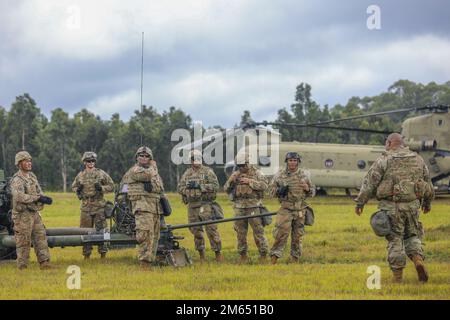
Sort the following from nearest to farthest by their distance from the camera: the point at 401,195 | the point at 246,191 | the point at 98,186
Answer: the point at 401,195, the point at 246,191, the point at 98,186

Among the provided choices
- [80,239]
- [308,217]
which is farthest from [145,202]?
[308,217]

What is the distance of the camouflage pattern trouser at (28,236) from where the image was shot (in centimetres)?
1166

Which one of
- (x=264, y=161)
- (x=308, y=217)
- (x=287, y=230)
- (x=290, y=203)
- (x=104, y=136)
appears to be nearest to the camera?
(x=287, y=230)

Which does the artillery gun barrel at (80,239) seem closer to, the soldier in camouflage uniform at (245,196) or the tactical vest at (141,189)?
the tactical vest at (141,189)

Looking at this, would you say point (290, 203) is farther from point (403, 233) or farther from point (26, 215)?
point (26, 215)

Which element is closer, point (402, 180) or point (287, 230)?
point (402, 180)

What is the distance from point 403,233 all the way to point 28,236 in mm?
5945

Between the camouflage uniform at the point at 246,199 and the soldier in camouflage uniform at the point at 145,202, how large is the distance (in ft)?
5.74

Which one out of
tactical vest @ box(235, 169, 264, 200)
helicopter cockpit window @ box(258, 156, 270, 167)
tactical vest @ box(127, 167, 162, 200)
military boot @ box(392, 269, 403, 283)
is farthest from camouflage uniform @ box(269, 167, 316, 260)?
helicopter cockpit window @ box(258, 156, 270, 167)

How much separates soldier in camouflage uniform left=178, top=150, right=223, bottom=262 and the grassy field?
427 mm

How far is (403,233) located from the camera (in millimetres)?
9805

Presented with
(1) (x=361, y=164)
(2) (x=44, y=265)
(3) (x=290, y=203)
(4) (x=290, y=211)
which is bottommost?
(2) (x=44, y=265)
